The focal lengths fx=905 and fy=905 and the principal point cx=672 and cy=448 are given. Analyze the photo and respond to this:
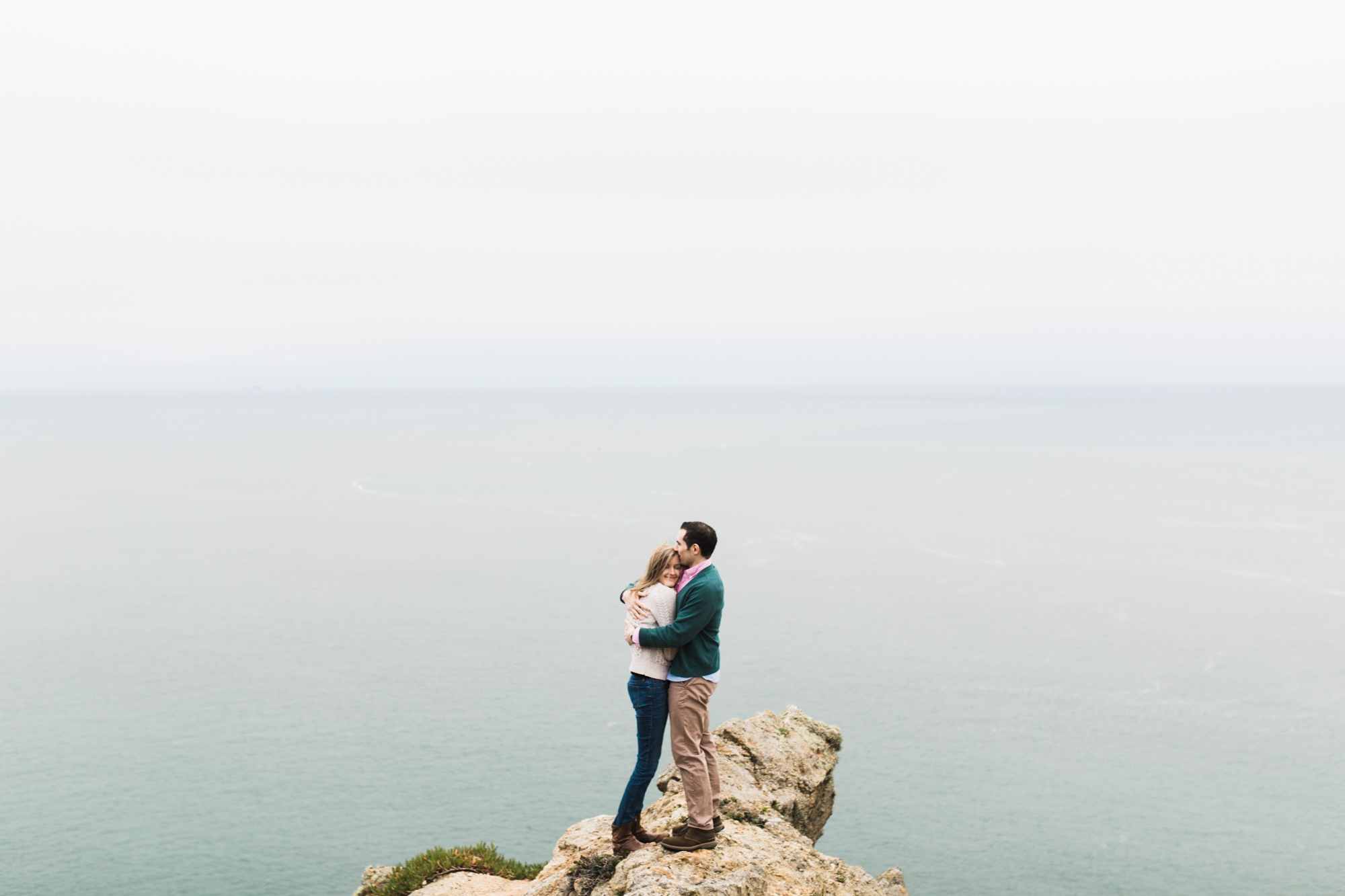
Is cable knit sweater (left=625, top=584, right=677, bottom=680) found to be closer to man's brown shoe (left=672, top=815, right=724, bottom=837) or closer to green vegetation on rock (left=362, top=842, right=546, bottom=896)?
man's brown shoe (left=672, top=815, right=724, bottom=837)

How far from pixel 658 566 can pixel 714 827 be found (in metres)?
4.39

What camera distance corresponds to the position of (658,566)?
11656 millimetres

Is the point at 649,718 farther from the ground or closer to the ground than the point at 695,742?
farther from the ground

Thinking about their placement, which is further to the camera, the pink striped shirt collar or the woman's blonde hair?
the woman's blonde hair

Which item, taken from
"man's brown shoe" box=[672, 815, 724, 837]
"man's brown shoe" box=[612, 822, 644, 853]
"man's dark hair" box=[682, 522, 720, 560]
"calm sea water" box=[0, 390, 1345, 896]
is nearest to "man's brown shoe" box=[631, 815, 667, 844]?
"man's brown shoe" box=[612, 822, 644, 853]

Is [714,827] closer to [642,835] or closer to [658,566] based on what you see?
[642,835]

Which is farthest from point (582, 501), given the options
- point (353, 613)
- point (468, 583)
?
point (353, 613)

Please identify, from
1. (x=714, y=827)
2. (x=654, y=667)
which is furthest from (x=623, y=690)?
(x=654, y=667)

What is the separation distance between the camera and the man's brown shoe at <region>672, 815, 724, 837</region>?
13.0 meters

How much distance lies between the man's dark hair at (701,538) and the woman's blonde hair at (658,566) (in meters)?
0.26

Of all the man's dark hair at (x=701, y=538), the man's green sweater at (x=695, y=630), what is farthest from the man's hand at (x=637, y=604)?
the man's dark hair at (x=701, y=538)

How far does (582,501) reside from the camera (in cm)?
15000

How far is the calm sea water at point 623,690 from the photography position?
55.5 meters

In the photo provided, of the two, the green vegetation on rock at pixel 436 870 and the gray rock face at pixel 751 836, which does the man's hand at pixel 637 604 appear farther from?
the green vegetation on rock at pixel 436 870
